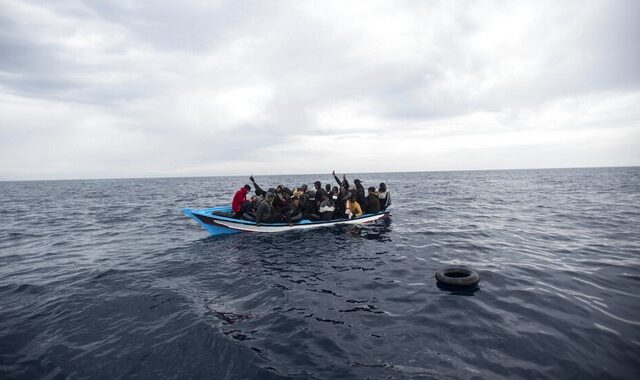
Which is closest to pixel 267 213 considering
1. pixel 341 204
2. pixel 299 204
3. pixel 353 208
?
pixel 299 204

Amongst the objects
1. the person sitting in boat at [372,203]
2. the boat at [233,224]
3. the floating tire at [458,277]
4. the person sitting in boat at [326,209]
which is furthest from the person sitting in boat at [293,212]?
the floating tire at [458,277]

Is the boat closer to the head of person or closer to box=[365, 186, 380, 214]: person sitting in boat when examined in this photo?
the head of person

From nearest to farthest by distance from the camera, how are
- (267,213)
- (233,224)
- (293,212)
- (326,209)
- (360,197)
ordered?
1. (233,224)
2. (267,213)
3. (293,212)
4. (326,209)
5. (360,197)

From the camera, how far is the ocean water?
566 centimetres

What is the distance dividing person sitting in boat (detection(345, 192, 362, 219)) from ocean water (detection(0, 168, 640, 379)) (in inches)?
121

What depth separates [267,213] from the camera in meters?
16.4

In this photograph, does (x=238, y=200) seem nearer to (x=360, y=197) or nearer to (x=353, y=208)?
(x=353, y=208)

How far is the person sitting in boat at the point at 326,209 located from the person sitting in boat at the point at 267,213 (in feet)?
8.15

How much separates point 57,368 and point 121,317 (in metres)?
1.99

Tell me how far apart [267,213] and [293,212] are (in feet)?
4.71

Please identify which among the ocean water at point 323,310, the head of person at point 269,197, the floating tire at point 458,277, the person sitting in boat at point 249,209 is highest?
the head of person at point 269,197

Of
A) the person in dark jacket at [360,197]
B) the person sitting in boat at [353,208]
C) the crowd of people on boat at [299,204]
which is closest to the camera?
the crowd of people on boat at [299,204]

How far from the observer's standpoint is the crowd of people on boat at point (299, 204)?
657 inches

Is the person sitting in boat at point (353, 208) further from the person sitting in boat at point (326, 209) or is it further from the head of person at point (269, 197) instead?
the head of person at point (269, 197)
